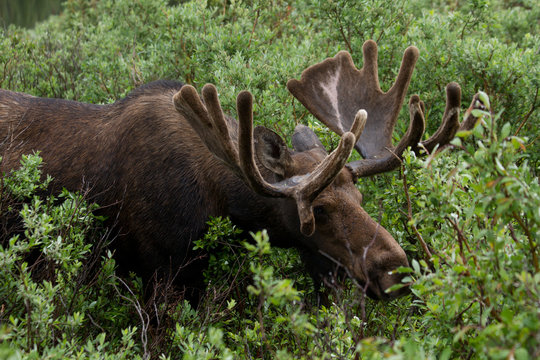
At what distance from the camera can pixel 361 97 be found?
4.77 meters

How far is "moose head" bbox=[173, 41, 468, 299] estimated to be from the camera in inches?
135

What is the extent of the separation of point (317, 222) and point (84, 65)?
4.88 metres

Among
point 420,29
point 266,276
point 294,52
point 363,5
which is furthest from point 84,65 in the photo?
point 266,276

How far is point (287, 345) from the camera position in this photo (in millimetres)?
3797

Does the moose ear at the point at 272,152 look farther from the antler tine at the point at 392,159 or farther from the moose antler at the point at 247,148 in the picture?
the antler tine at the point at 392,159

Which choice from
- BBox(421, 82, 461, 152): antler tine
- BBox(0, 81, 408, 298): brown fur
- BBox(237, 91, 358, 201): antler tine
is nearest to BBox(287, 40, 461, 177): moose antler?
BBox(421, 82, 461, 152): antler tine

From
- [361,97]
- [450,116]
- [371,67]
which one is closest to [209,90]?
[450,116]

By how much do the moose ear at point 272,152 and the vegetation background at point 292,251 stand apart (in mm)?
508

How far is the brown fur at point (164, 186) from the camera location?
3828 mm

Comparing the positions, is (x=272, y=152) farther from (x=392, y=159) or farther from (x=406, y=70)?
(x=406, y=70)

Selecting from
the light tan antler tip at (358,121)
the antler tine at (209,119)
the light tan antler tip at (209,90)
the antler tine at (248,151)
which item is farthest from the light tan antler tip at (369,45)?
the light tan antler tip at (209,90)

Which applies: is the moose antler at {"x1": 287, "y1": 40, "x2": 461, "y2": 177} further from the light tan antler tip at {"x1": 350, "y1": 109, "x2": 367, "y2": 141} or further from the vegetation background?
the light tan antler tip at {"x1": 350, "y1": 109, "x2": 367, "y2": 141}

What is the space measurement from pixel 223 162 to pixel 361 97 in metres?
1.55

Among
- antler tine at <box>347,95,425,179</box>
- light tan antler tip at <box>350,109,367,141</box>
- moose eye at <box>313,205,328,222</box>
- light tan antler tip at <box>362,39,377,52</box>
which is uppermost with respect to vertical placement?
light tan antler tip at <box>362,39,377,52</box>
